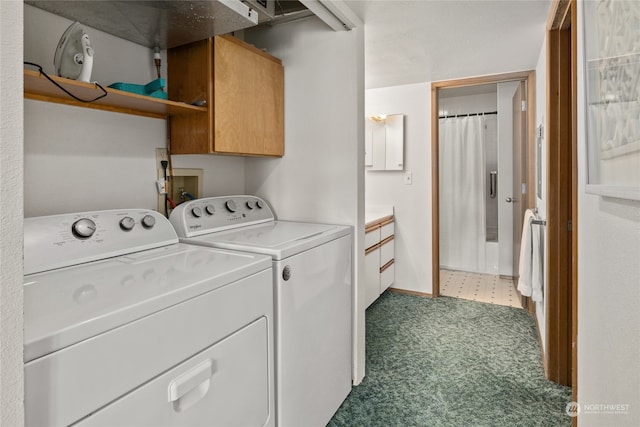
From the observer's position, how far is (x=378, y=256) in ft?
10.3

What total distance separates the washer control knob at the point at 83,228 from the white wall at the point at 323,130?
1060mm

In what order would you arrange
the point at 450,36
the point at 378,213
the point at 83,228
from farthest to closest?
the point at 378,213 < the point at 450,36 < the point at 83,228

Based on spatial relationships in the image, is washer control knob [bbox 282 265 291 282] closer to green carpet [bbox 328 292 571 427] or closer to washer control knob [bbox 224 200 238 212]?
washer control knob [bbox 224 200 238 212]

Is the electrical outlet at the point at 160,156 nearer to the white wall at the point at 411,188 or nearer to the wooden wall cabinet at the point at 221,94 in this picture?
the wooden wall cabinet at the point at 221,94

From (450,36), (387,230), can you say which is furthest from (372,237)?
(450,36)

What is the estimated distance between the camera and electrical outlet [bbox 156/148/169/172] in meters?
1.74

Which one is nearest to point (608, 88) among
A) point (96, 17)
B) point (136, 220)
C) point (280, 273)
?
point (280, 273)

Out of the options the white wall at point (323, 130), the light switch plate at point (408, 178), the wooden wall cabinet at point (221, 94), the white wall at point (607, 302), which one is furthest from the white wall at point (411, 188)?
the white wall at point (607, 302)

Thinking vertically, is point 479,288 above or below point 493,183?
below

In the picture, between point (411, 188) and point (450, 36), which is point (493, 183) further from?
point (450, 36)

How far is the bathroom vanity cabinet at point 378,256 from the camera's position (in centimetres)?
291

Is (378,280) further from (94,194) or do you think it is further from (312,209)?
(94,194)

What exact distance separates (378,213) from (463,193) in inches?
56.3

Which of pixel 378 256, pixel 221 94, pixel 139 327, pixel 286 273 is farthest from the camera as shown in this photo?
pixel 378 256
